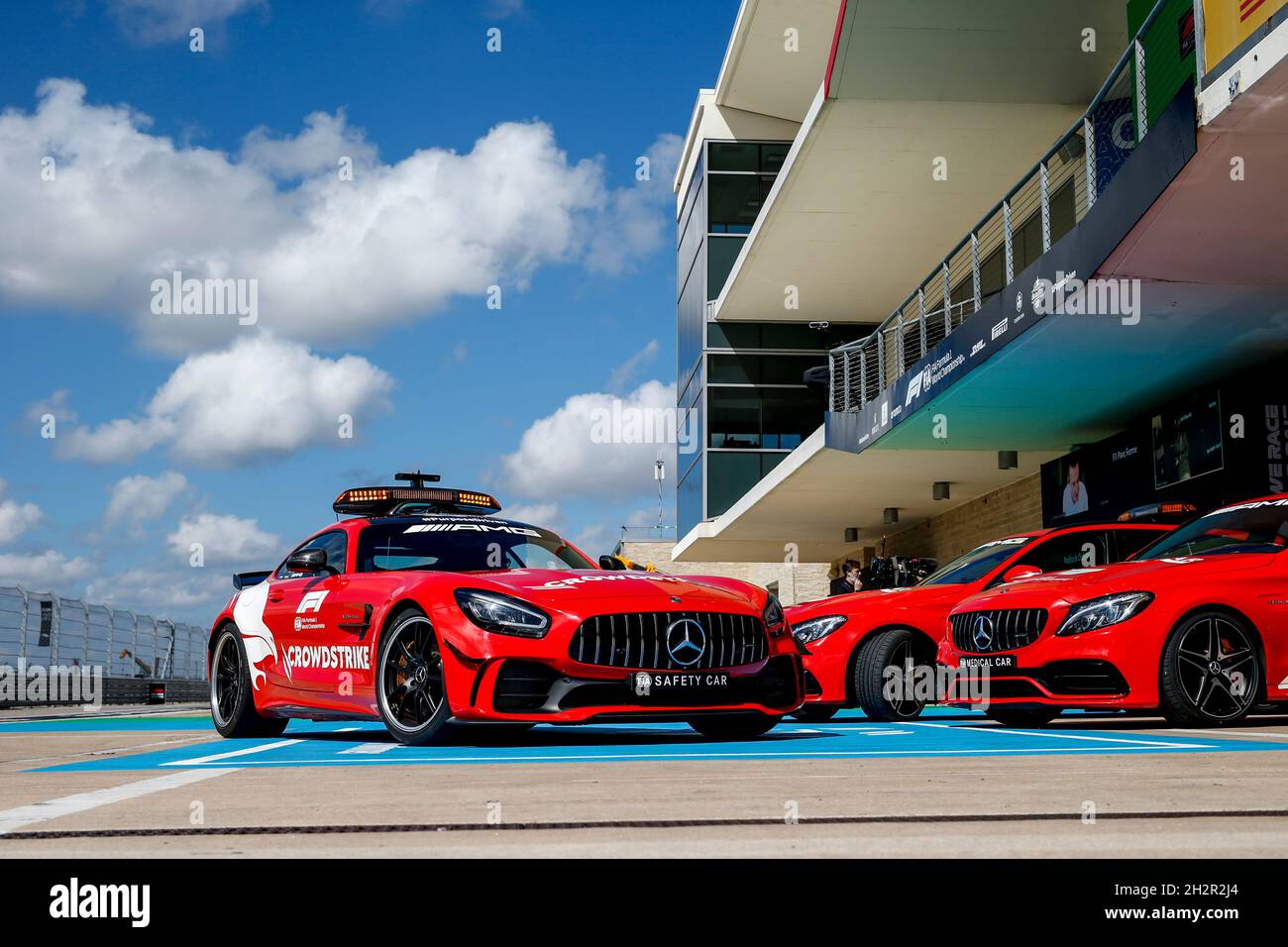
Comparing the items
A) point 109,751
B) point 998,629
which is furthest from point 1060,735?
point 109,751

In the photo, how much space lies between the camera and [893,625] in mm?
10922

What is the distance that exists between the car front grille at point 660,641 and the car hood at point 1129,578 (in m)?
2.37

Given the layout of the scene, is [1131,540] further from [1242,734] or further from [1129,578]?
[1242,734]

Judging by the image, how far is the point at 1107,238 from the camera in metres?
11.7

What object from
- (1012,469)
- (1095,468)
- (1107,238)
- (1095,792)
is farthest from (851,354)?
(1095,792)

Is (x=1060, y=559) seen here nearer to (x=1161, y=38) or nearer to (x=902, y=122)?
(x=1161, y=38)

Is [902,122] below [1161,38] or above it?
above

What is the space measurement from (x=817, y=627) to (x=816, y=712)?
0.64 meters

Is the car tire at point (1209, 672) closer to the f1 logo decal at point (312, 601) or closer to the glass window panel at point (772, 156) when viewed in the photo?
the f1 logo decal at point (312, 601)

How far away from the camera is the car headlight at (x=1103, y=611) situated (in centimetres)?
850

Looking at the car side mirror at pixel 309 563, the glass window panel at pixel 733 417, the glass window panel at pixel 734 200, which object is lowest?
the car side mirror at pixel 309 563

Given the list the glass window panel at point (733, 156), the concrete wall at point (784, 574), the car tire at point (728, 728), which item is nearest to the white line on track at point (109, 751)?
the car tire at point (728, 728)

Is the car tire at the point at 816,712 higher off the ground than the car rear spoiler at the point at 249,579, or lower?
lower
